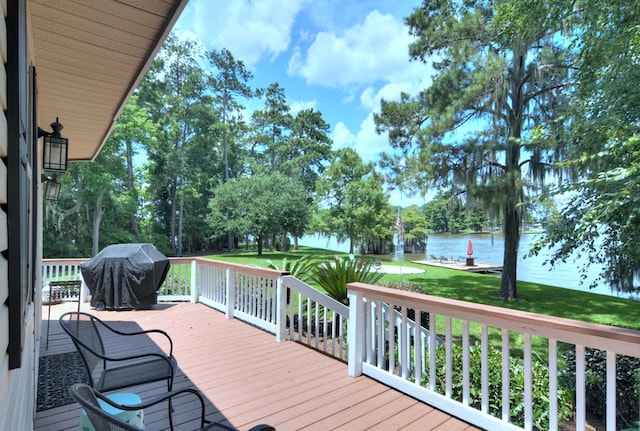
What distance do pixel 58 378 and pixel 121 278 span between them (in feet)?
8.77

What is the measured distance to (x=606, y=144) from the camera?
4.55 metres

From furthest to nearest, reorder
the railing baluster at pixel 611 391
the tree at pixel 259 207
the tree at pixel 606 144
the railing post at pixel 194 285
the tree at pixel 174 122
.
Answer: the tree at pixel 174 122 < the tree at pixel 259 207 < the railing post at pixel 194 285 < the tree at pixel 606 144 < the railing baluster at pixel 611 391

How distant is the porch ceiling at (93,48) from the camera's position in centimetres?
192

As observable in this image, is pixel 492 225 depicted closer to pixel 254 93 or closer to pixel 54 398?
pixel 54 398

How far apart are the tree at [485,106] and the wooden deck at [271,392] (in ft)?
25.0

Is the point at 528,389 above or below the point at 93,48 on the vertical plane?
below

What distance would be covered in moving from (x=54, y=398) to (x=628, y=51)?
7184 mm

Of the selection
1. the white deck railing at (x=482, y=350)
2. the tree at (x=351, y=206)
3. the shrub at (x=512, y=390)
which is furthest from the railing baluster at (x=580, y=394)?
the tree at (x=351, y=206)

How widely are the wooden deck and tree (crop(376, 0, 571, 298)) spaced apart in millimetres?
7612

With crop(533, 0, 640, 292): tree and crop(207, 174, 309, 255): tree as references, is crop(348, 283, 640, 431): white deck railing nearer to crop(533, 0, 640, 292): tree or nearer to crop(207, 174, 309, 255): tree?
crop(533, 0, 640, 292): tree

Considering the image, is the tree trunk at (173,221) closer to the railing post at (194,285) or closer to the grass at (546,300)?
the grass at (546,300)

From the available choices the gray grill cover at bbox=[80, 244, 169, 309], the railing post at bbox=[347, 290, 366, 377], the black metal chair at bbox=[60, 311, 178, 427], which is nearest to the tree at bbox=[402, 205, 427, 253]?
the gray grill cover at bbox=[80, 244, 169, 309]

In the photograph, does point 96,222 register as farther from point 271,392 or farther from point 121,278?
point 271,392

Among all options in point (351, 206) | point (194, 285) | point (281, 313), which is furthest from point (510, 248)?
point (351, 206)
